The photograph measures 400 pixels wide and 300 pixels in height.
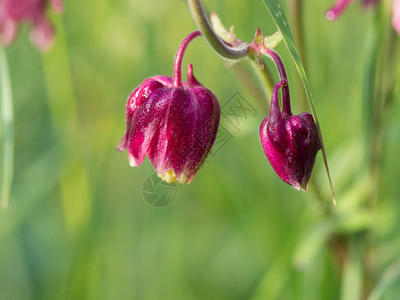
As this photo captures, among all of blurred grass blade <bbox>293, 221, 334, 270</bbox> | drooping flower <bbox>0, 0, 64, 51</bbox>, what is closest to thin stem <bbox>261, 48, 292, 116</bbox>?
blurred grass blade <bbox>293, 221, 334, 270</bbox>

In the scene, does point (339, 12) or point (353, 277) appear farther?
point (353, 277)

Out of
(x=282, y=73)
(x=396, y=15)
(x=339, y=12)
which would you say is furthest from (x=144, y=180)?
(x=282, y=73)

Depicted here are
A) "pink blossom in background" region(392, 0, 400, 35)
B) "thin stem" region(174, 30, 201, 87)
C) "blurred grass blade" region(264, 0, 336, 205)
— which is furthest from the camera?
"pink blossom in background" region(392, 0, 400, 35)

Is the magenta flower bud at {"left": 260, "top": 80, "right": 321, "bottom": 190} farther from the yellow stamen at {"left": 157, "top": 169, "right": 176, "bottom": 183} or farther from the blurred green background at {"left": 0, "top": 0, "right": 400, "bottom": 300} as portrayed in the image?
the blurred green background at {"left": 0, "top": 0, "right": 400, "bottom": 300}

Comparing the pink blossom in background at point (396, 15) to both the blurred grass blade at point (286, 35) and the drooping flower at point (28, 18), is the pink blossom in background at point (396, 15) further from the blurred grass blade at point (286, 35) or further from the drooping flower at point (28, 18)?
the drooping flower at point (28, 18)

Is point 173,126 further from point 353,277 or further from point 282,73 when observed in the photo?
point 353,277

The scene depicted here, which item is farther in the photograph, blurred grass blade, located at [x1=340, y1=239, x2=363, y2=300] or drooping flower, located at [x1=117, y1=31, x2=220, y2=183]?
blurred grass blade, located at [x1=340, y1=239, x2=363, y2=300]
